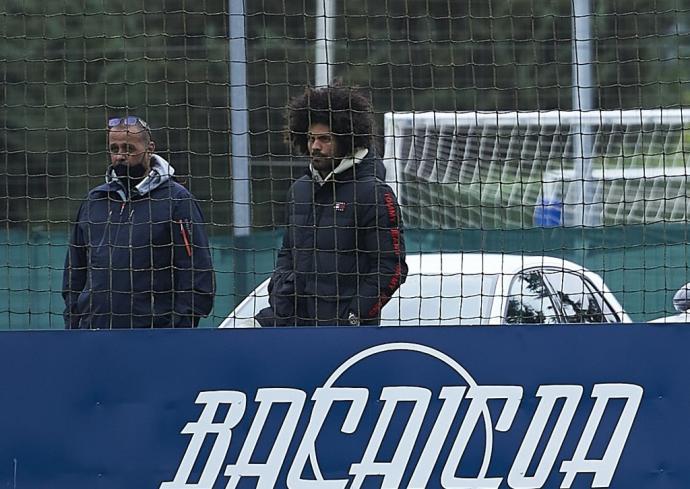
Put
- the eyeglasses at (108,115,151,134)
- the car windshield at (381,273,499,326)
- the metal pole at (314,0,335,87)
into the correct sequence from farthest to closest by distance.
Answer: the car windshield at (381,273,499,326) → the eyeglasses at (108,115,151,134) → the metal pole at (314,0,335,87)

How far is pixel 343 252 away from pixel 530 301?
1306 mm

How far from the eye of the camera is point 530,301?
591cm

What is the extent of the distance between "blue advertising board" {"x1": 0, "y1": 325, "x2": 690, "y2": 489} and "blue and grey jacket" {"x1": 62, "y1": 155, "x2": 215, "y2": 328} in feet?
1.35

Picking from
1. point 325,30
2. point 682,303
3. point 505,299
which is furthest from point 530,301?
point 325,30

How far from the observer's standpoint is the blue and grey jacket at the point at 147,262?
5066mm

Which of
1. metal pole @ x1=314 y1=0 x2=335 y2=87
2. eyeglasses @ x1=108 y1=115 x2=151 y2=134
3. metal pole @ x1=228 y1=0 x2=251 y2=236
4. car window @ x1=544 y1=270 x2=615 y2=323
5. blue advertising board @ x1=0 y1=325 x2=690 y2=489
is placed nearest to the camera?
blue advertising board @ x1=0 y1=325 x2=690 y2=489

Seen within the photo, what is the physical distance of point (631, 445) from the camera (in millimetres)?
4645

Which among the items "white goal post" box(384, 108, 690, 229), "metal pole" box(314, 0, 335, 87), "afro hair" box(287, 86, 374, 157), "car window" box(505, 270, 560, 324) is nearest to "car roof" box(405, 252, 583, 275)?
"car window" box(505, 270, 560, 324)

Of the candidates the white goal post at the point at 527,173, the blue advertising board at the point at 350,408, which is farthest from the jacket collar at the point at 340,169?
the white goal post at the point at 527,173

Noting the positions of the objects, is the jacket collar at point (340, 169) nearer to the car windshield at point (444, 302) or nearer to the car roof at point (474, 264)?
the car windshield at point (444, 302)

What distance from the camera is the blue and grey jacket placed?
16.6 ft

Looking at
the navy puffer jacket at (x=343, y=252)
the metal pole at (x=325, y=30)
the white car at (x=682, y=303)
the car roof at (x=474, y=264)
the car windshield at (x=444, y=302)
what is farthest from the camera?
the car roof at (x=474, y=264)

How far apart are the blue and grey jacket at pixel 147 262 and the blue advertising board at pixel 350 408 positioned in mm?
411

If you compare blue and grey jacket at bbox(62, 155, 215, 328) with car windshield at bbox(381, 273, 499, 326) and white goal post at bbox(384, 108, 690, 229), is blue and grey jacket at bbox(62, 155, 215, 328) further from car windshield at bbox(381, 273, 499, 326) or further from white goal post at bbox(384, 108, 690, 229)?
white goal post at bbox(384, 108, 690, 229)
